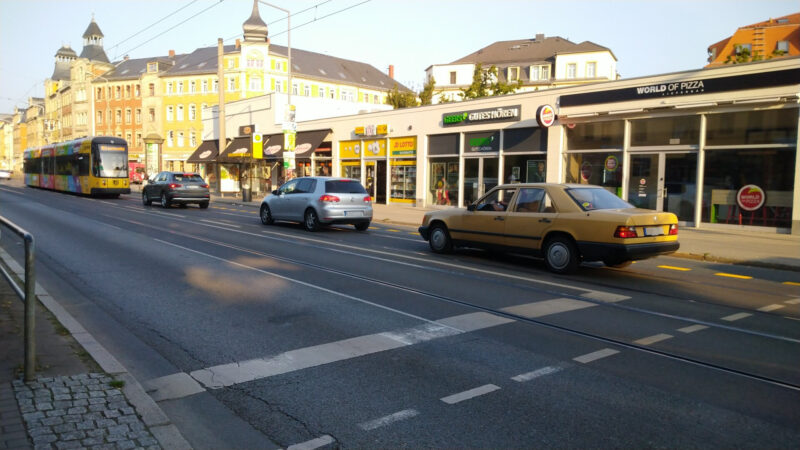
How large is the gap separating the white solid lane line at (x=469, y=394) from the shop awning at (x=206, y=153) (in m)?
41.3

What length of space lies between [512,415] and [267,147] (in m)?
36.5

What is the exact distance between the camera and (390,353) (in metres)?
5.34

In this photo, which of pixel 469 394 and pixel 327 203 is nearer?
pixel 469 394

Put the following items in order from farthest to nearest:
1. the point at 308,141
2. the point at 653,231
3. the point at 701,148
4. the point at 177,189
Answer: the point at 308,141, the point at 177,189, the point at 701,148, the point at 653,231

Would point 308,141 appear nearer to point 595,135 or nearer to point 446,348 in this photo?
point 595,135

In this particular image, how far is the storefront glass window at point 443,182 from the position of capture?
25.9 metres

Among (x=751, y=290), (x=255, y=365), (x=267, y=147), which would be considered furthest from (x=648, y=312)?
(x=267, y=147)

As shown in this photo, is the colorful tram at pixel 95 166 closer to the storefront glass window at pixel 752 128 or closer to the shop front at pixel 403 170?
the shop front at pixel 403 170

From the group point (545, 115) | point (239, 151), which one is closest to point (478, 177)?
point (545, 115)

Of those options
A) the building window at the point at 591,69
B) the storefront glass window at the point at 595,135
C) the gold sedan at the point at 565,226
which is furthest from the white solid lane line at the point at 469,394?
the building window at the point at 591,69

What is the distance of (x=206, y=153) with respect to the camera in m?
45.2

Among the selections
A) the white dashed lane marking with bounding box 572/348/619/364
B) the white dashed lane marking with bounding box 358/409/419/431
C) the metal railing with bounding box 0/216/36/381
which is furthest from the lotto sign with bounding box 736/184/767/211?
the metal railing with bounding box 0/216/36/381

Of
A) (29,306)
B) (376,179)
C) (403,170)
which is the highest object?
(403,170)

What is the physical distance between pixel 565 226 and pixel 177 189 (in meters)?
20.3
